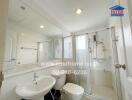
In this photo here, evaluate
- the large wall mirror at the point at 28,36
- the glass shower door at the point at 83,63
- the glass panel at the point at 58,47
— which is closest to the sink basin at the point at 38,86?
the large wall mirror at the point at 28,36

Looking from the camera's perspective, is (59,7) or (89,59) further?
(89,59)

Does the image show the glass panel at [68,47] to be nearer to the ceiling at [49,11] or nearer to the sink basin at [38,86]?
the ceiling at [49,11]

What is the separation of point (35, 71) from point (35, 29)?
0.90 metres

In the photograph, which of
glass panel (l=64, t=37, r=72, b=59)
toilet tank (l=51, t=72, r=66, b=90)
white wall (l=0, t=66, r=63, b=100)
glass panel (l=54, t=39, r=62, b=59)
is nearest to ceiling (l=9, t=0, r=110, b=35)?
glass panel (l=54, t=39, r=62, b=59)

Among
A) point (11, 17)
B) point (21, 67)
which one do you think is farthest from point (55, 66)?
point (11, 17)

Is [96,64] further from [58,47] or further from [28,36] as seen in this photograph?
[28,36]

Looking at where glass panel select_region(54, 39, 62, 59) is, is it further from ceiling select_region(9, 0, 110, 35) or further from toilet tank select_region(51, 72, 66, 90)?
toilet tank select_region(51, 72, 66, 90)

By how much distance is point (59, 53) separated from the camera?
2545 millimetres

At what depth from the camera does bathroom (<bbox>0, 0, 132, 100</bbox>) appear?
1090 millimetres

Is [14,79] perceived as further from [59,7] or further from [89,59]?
[89,59]

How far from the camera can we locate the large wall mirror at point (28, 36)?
1279mm

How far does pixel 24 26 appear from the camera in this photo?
1.52 meters

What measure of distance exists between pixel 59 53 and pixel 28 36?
1166 mm

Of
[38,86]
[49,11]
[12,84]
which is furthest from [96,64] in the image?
[12,84]
